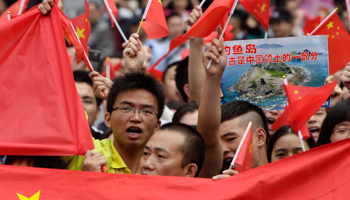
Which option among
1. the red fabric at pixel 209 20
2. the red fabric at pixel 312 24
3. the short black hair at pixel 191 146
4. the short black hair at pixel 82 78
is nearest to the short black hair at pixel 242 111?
the short black hair at pixel 191 146

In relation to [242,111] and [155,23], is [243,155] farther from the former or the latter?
[155,23]

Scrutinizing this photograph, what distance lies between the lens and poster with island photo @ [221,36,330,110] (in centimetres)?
407

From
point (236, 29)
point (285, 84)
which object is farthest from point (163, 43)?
point (285, 84)

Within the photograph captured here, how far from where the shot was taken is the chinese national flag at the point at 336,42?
4406 millimetres

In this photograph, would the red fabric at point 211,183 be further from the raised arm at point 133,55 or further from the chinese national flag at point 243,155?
the raised arm at point 133,55

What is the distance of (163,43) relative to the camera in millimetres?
A: 9031

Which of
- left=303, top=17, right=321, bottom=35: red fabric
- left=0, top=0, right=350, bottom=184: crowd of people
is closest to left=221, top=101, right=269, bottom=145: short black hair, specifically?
left=0, top=0, right=350, bottom=184: crowd of people

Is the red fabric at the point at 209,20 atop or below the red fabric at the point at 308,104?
atop

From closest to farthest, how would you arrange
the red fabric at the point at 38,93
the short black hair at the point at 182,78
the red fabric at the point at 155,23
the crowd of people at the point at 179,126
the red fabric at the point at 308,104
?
the red fabric at the point at 38,93, the red fabric at the point at 308,104, the crowd of people at the point at 179,126, the red fabric at the point at 155,23, the short black hair at the point at 182,78

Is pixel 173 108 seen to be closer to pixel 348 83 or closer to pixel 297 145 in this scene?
pixel 297 145

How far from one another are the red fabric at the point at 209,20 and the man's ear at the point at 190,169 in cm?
75

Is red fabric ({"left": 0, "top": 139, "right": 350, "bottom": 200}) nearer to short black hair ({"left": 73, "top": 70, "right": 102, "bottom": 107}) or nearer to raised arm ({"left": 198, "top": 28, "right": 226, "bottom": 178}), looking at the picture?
raised arm ({"left": 198, "top": 28, "right": 226, "bottom": 178})

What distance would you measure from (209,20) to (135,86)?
0.80 meters

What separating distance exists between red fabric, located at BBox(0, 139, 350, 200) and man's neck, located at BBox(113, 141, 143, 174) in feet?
2.35
